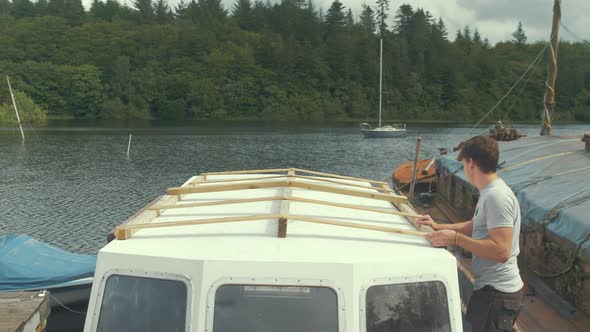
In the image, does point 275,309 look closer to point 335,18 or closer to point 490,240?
point 490,240

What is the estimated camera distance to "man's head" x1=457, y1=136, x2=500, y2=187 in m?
4.50

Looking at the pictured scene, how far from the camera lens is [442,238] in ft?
14.4

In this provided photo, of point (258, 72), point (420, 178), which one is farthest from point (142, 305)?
point (258, 72)

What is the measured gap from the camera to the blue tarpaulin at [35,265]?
9414 millimetres

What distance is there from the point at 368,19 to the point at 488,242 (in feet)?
640

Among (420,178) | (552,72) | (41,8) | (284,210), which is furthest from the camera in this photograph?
(41,8)

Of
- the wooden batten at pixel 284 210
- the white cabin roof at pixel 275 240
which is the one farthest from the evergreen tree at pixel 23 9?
the white cabin roof at pixel 275 240

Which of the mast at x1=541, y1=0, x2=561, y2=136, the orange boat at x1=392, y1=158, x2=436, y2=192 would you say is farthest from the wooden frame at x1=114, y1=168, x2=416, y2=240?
the mast at x1=541, y1=0, x2=561, y2=136

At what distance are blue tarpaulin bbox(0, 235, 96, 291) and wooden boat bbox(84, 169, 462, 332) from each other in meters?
5.98

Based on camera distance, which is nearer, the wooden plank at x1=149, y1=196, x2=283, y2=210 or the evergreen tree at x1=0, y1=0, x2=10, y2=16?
the wooden plank at x1=149, y1=196, x2=283, y2=210

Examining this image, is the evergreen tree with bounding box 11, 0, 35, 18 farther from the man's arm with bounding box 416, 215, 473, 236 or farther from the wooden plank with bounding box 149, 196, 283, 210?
the man's arm with bounding box 416, 215, 473, 236

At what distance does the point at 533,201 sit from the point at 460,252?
1.64 metres

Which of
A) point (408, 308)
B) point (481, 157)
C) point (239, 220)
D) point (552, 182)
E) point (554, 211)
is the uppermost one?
point (481, 157)

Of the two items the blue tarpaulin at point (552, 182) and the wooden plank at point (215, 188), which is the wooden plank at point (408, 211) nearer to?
the wooden plank at point (215, 188)
